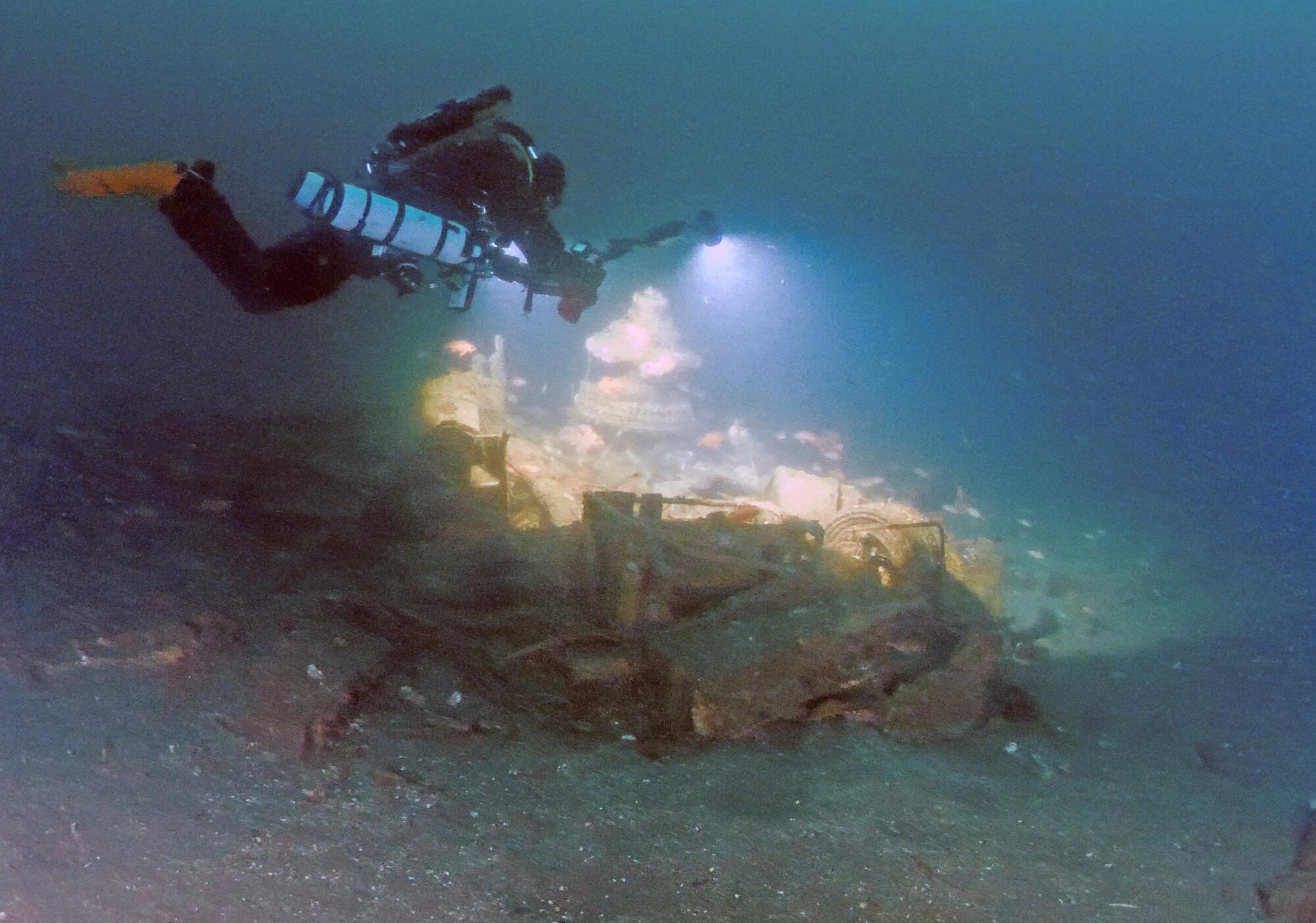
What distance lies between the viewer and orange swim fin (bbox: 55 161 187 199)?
14.7 feet

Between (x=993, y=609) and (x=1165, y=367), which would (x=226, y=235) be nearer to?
(x=993, y=609)

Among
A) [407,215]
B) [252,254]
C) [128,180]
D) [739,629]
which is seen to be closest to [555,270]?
[407,215]

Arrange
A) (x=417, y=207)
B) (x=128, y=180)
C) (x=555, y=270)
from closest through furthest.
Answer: (x=128, y=180)
(x=417, y=207)
(x=555, y=270)

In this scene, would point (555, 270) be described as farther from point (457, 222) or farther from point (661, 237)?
point (661, 237)

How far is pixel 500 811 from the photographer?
102 inches

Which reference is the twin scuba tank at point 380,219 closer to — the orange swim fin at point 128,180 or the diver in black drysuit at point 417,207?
the diver in black drysuit at point 417,207

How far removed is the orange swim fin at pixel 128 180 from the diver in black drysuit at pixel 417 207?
62 millimetres

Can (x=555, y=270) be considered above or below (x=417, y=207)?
below

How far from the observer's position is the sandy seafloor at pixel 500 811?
2035 mm

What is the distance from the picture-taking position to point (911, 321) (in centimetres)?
4784

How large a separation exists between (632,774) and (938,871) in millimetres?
1342

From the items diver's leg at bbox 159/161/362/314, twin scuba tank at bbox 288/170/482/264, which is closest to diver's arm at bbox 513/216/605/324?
twin scuba tank at bbox 288/170/482/264

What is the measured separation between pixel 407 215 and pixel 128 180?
1.83 metres

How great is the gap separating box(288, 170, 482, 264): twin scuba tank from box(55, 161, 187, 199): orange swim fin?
815 millimetres
